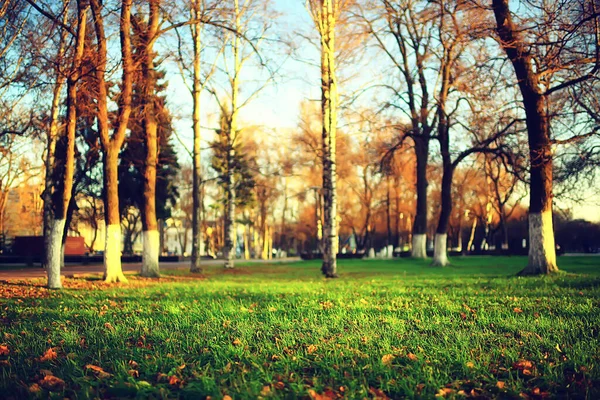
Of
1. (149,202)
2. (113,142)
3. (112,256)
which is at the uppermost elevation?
(113,142)

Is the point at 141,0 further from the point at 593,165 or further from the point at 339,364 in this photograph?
the point at 593,165

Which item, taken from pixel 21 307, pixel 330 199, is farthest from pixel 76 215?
pixel 21 307

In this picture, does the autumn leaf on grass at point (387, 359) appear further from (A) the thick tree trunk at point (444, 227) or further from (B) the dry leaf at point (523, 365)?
(A) the thick tree trunk at point (444, 227)

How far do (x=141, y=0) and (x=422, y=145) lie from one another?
22496 mm

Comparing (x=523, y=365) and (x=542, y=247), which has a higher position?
(x=542, y=247)

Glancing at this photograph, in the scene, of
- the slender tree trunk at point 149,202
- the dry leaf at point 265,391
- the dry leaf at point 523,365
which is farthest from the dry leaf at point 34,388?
the slender tree trunk at point 149,202

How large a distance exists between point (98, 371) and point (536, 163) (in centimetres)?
1494

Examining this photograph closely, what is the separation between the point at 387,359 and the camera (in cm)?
461

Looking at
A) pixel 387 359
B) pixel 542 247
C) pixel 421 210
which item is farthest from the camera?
pixel 421 210

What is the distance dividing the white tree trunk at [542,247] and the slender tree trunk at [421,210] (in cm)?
1741

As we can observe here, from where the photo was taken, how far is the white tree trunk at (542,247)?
15.7m

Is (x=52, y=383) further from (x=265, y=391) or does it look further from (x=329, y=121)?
(x=329, y=121)

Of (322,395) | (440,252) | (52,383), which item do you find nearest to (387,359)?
(322,395)

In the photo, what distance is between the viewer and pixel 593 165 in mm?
22781
